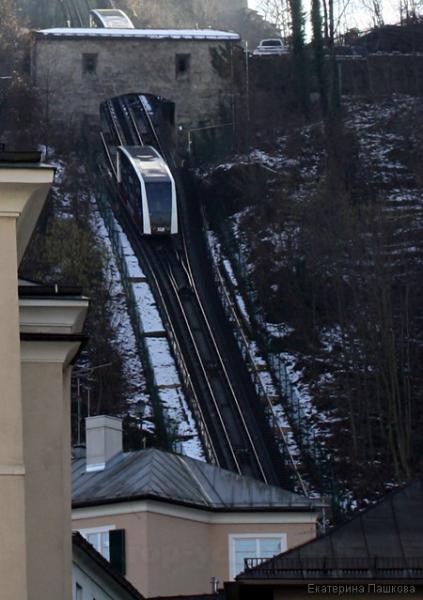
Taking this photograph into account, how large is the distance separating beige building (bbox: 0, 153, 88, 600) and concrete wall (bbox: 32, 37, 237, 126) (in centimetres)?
7668

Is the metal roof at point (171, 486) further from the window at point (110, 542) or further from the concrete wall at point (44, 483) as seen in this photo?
the concrete wall at point (44, 483)

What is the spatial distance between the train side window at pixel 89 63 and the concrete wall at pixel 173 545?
59.5 m

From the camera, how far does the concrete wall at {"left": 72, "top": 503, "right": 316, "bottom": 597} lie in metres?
40.2

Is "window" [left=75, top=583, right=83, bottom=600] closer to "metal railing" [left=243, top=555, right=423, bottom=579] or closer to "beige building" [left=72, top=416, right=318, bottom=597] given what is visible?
"metal railing" [left=243, top=555, right=423, bottom=579]

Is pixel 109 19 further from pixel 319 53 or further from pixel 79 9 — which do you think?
pixel 319 53

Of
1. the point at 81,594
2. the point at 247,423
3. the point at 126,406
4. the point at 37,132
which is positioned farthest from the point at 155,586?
the point at 37,132

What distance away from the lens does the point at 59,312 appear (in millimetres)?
19562

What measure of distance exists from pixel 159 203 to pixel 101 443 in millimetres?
34939

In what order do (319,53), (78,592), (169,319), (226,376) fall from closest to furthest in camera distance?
(78,592) < (226,376) < (169,319) < (319,53)

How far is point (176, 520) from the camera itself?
135ft

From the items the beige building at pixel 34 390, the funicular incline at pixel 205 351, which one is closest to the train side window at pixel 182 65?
the funicular incline at pixel 205 351

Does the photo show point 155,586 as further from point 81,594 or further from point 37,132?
point 37,132

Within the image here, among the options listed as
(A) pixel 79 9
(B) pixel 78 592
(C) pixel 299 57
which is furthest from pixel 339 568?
(A) pixel 79 9

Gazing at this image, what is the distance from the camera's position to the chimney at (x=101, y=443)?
44.4 m
